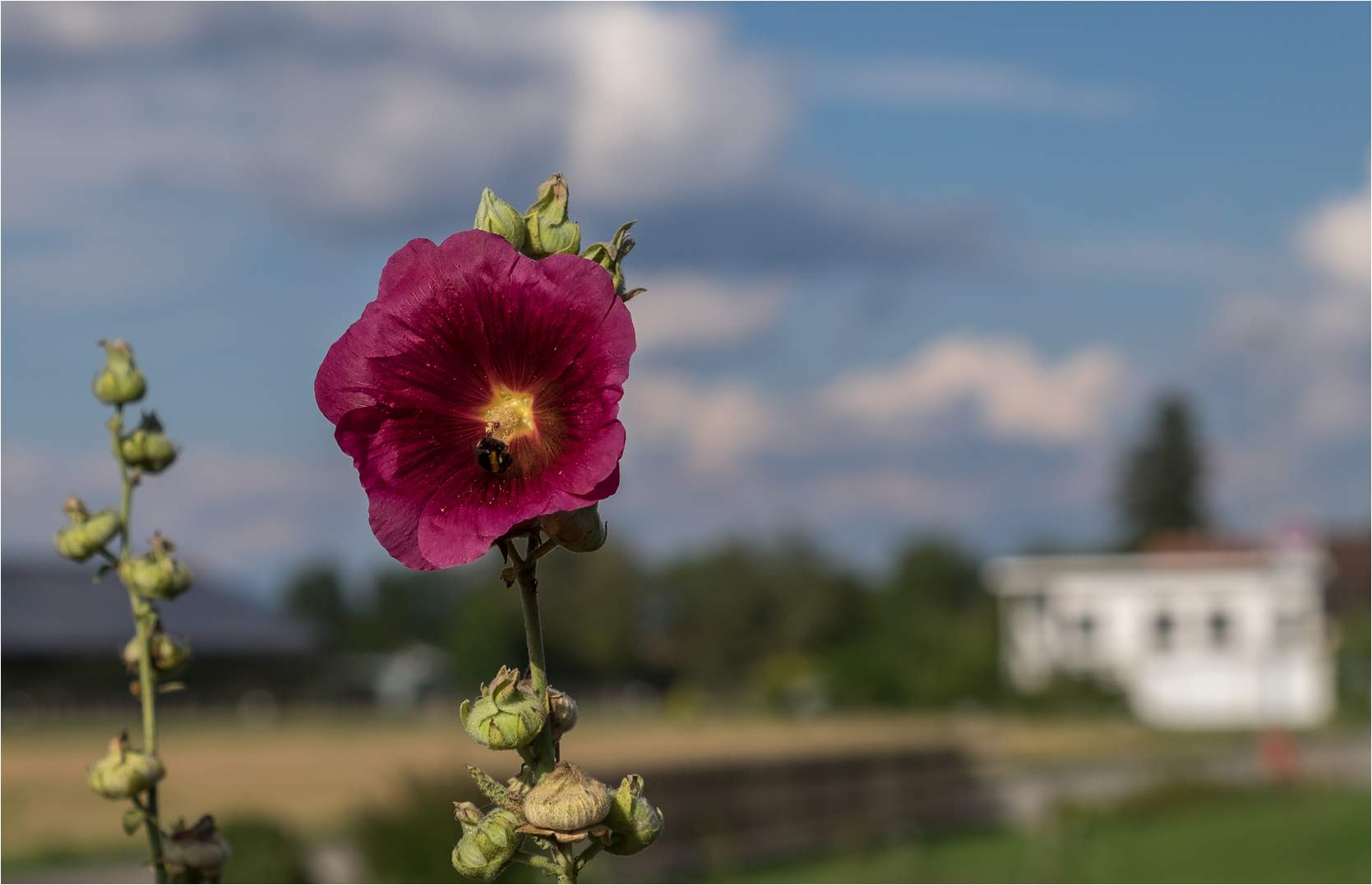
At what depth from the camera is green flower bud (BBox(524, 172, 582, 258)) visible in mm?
1389

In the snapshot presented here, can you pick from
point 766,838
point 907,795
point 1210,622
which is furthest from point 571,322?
point 1210,622

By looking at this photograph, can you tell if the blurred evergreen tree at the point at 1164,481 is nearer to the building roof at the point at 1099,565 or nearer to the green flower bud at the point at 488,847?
the building roof at the point at 1099,565

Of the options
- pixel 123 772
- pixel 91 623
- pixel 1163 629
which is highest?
pixel 91 623

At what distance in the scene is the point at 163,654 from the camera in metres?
2.07

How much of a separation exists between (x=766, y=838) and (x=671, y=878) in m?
2.48

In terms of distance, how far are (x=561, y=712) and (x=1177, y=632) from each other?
73.5m

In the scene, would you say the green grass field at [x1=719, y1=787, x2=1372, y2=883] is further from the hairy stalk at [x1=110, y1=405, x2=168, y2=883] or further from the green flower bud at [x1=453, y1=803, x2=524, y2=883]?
the green flower bud at [x1=453, y1=803, x2=524, y2=883]

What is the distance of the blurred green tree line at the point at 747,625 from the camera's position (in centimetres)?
6856

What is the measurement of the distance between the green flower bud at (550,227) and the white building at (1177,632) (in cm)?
6195

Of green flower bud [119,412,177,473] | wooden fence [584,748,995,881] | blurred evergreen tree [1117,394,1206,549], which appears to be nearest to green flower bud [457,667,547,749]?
green flower bud [119,412,177,473]

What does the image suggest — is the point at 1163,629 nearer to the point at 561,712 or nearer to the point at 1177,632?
the point at 1177,632

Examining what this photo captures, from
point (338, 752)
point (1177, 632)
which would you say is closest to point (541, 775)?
point (338, 752)

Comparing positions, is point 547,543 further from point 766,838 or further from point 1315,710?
point 1315,710

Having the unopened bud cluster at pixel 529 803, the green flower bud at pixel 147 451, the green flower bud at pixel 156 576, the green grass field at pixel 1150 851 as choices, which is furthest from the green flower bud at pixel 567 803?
the green grass field at pixel 1150 851
